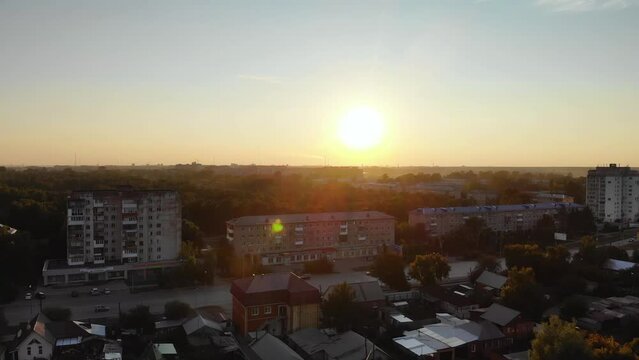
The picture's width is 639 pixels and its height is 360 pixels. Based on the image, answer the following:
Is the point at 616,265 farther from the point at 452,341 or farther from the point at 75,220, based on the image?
the point at 75,220

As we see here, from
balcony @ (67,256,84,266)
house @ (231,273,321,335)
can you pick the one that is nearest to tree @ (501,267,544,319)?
house @ (231,273,321,335)

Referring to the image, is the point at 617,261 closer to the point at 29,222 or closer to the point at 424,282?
the point at 424,282

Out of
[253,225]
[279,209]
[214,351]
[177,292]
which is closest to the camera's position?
[214,351]

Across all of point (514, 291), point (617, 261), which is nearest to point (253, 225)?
point (514, 291)

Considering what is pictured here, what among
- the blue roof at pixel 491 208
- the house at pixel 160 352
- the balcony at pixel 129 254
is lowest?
the house at pixel 160 352

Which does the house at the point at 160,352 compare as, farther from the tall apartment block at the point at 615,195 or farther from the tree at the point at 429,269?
the tall apartment block at the point at 615,195

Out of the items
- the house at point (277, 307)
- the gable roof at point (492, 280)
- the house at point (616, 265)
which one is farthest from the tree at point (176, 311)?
the house at point (616, 265)
